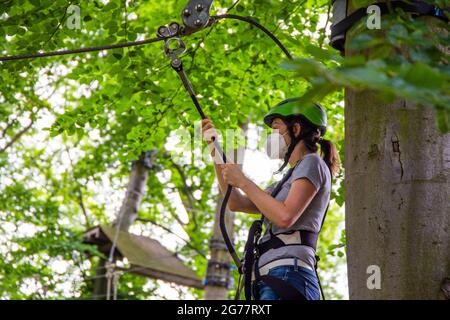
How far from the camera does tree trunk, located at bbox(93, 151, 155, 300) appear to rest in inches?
385

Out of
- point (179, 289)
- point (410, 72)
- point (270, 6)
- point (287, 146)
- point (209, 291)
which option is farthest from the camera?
point (179, 289)

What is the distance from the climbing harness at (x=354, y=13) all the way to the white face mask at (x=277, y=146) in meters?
0.47

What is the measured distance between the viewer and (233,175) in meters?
2.67

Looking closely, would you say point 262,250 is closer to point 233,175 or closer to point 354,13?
point 233,175

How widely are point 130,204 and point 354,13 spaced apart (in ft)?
26.8

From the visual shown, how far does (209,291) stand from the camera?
25.6 feet

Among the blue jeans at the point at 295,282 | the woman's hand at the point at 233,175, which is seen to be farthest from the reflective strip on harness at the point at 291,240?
the woman's hand at the point at 233,175

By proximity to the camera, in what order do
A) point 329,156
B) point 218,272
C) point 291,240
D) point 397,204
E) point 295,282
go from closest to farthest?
point 397,204 < point 295,282 < point 291,240 < point 329,156 < point 218,272

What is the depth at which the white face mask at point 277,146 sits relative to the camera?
286cm

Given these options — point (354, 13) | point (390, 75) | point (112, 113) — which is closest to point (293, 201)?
point (354, 13)

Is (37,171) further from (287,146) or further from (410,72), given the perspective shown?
(410,72)

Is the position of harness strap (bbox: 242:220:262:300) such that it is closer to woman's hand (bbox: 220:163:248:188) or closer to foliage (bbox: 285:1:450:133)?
woman's hand (bbox: 220:163:248:188)

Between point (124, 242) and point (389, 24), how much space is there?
7.97 m
